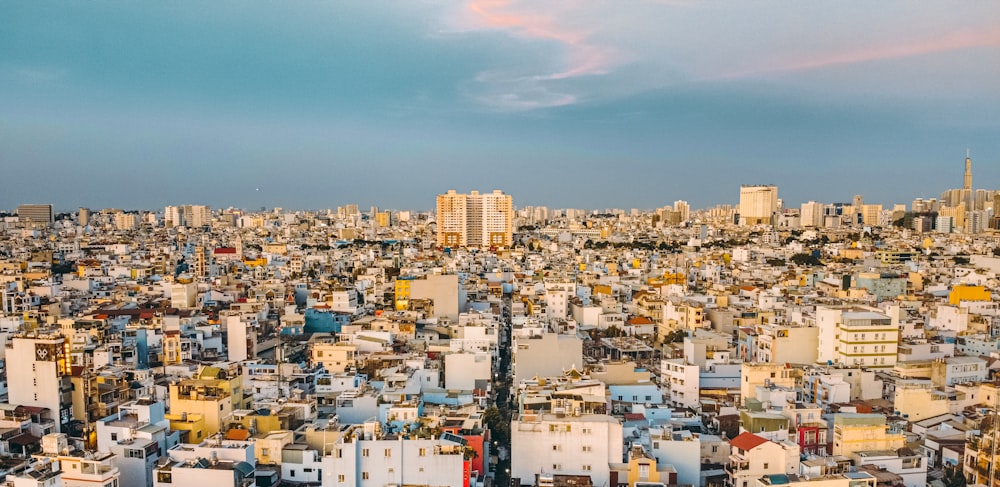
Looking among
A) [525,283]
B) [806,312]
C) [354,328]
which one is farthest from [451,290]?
[806,312]

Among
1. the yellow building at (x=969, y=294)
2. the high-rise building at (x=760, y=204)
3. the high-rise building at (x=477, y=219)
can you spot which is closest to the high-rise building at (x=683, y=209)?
the high-rise building at (x=760, y=204)

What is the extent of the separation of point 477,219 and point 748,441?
39.5 meters

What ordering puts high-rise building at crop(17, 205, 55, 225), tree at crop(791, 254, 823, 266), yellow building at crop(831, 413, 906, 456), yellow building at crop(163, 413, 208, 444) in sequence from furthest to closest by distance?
high-rise building at crop(17, 205, 55, 225) → tree at crop(791, 254, 823, 266) → yellow building at crop(163, 413, 208, 444) → yellow building at crop(831, 413, 906, 456)

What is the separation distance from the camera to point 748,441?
8.33 m

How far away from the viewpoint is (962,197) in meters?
61.0

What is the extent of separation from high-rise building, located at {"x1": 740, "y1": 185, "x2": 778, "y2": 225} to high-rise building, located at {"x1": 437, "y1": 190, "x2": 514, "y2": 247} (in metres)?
30.0

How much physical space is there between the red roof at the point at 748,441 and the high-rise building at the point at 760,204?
61.1 metres

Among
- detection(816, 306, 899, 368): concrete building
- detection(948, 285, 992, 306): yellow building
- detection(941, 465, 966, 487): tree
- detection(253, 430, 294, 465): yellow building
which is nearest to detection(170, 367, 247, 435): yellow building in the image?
detection(253, 430, 294, 465): yellow building

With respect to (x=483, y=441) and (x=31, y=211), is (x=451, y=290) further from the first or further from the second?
(x=31, y=211)

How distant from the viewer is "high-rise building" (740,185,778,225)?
66.4 metres

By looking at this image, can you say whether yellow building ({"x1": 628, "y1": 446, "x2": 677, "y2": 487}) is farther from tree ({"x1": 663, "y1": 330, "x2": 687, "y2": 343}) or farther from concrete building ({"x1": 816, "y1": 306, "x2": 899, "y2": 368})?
tree ({"x1": 663, "y1": 330, "x2": 687, "y2": 343})

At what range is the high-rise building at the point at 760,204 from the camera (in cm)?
6644

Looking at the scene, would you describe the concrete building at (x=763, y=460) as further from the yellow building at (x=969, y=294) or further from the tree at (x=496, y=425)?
the yellow building at (x=969, y=294)

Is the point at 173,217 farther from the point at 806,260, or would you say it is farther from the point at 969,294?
the point at 969,294
